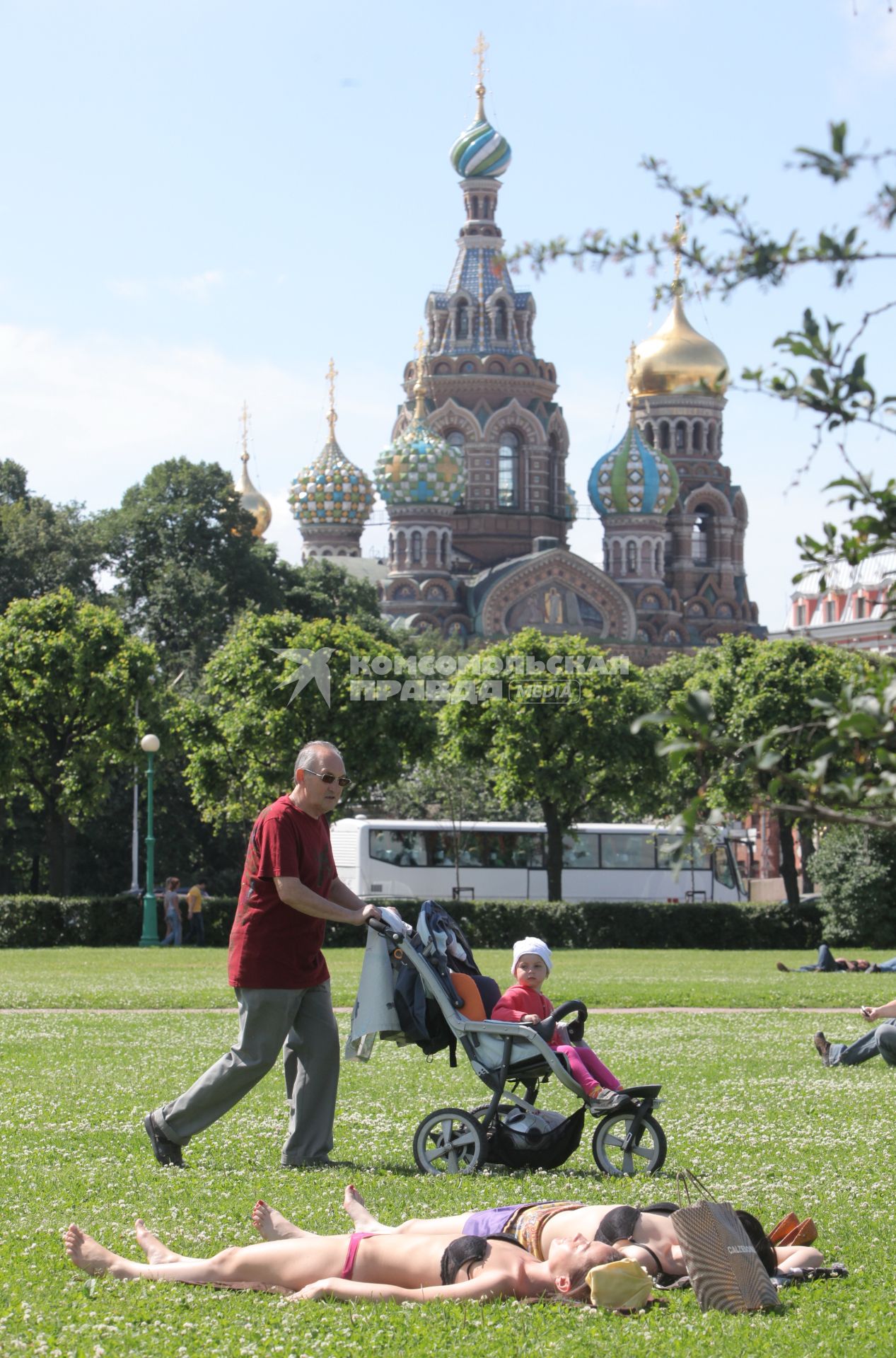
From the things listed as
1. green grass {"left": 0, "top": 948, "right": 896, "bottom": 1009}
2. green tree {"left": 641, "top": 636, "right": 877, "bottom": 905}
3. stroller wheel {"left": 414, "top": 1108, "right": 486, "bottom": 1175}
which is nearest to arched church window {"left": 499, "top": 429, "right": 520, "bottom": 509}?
green tree {"left": 641, "top": 636, "right": 877, "bottom": 905}

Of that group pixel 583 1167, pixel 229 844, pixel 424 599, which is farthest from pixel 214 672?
pixel 424 599

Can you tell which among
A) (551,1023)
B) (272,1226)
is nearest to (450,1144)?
(551,1023)

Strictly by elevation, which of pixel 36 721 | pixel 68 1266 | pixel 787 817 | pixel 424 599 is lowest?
pixel 68 1266

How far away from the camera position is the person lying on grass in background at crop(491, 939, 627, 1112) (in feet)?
27.1

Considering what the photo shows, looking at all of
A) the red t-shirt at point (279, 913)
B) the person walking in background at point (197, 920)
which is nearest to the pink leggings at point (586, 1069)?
the red t-shirt at point (279, 913)

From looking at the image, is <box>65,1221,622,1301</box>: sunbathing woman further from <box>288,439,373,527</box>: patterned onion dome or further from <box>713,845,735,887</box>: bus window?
<box>288,439,373,527</box>: patterned onion dome

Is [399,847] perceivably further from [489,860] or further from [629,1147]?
[629,1147]

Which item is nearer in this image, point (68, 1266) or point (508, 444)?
point (68, 1266)

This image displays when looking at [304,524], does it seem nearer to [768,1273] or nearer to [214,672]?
[214,672]

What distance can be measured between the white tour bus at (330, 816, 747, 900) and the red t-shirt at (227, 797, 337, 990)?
37.2 m

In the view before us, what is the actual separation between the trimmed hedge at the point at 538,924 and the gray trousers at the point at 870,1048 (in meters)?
19.6

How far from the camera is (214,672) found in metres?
39.9

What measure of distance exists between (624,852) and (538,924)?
13302mm

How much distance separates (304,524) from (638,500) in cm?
1586
